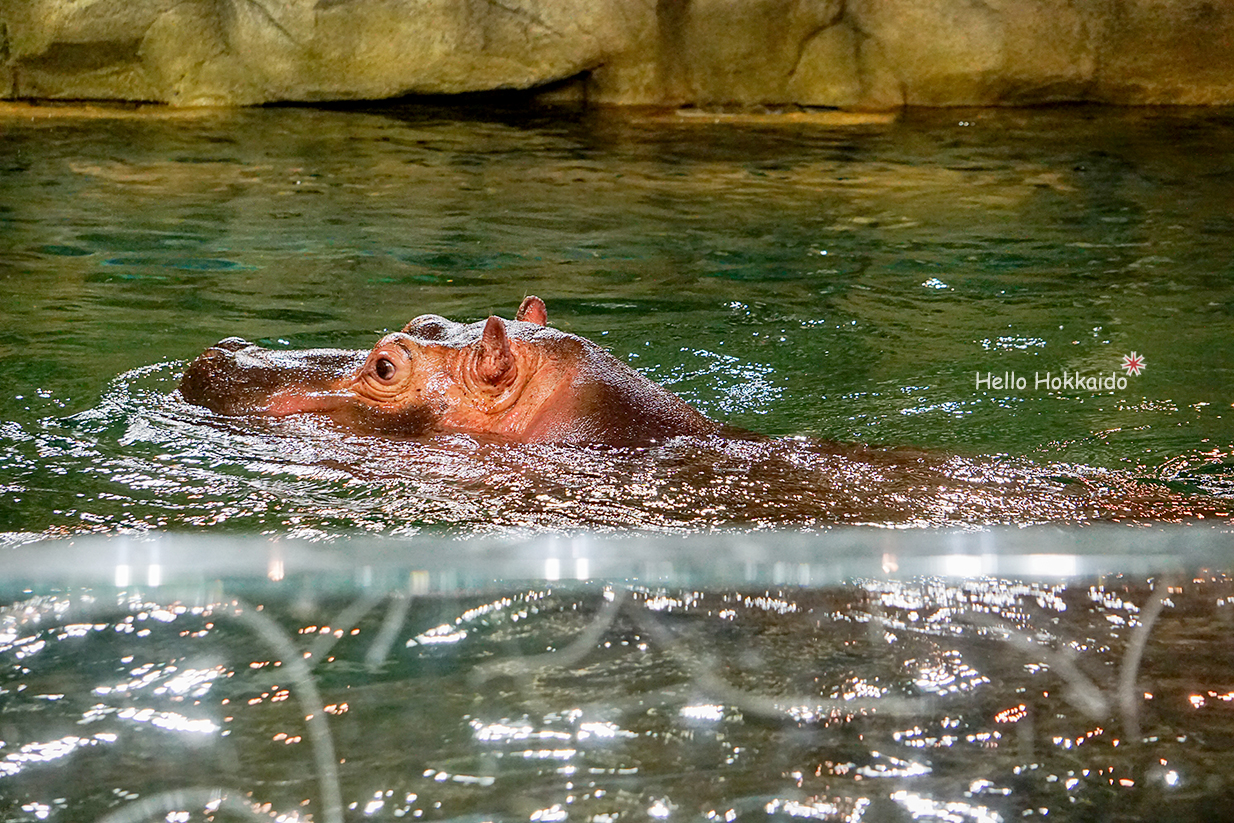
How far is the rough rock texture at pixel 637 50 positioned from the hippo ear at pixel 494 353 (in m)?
10.0

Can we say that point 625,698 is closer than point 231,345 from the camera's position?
Yes

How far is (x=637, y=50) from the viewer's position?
1409cm

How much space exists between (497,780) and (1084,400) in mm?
4011

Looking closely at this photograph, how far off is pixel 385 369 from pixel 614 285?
3.11 m

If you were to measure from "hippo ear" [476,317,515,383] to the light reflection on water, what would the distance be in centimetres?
175

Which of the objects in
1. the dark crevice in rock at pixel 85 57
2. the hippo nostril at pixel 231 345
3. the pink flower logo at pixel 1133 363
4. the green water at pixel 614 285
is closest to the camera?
the green water at pixel 614 285

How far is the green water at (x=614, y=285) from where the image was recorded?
4.36 metres

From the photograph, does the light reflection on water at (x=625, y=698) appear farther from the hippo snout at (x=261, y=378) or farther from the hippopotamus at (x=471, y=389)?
the hippo snout at (x=261, y=378)

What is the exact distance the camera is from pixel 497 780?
2.34 m

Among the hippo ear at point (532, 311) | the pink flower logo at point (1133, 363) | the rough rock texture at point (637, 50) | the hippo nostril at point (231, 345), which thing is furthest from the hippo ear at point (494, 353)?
the rough rock texture at point (637, 50)

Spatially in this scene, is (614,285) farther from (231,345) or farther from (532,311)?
(231,345)

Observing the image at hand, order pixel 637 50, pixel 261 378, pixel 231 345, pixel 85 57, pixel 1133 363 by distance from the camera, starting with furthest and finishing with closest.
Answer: pixel 637 50, pixel 85 57, pixel 1133 363, pixel 231 345, pixel 261 378

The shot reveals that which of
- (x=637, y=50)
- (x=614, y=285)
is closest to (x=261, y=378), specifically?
(x=614, y=285)

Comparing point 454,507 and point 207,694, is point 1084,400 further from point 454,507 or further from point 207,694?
point 207,694
